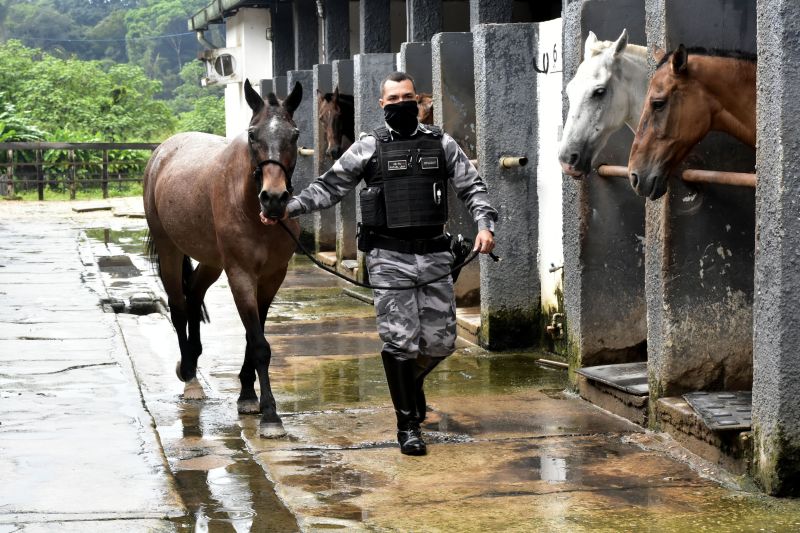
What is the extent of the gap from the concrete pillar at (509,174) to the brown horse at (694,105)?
3142 mm

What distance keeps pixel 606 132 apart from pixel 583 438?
1.80 meters

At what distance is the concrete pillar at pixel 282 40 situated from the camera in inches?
883

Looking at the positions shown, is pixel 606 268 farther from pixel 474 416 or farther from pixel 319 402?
pixel 319 402

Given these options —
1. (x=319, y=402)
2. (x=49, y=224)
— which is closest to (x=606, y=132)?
(x=319, y=402)

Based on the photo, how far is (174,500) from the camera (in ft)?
17.6

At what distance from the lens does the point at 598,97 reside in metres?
7.04

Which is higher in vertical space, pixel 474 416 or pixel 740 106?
pixel 740 106

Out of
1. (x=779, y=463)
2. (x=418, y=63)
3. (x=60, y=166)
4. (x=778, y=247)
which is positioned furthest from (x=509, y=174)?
(x=60, y=166)

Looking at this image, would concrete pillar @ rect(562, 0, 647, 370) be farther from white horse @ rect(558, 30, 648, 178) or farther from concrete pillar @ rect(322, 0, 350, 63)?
concrete pillar @ rect(322, 0, 350, 63)

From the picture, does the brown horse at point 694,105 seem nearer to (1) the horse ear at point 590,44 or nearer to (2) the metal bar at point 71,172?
A: (1) the horse ear at point 590,44

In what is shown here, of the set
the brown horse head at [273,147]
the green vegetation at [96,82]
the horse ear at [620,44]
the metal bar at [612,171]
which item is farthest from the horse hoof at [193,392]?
the green vegetation at [96,82]

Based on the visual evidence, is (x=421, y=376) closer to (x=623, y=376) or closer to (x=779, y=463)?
(x=623, y=376)

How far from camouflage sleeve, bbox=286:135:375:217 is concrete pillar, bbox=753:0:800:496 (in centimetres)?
201

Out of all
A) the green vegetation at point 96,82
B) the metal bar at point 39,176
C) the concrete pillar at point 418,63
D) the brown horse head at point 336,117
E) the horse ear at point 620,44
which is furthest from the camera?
the green vegetation at point 96,82
